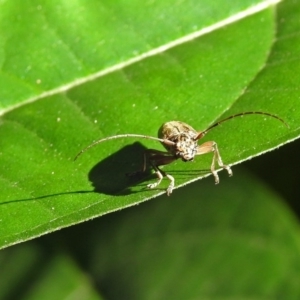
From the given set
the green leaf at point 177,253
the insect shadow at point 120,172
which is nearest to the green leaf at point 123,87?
the insect shadow at point 120,172

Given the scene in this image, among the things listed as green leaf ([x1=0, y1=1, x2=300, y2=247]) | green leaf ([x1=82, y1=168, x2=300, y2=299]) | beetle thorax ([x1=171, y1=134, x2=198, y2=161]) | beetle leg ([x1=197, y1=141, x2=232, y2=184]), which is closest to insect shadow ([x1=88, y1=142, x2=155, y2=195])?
green leaf ([x1=0, y1=1, x2=300, y2=247])

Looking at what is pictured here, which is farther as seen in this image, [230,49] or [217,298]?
[217,298]

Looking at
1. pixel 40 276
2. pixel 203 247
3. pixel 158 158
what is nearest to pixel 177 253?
pixel 203 247

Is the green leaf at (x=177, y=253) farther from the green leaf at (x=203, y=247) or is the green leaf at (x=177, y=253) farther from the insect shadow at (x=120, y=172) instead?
the insect shadow at (x=120, y=172)

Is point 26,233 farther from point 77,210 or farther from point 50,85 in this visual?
point 50,85

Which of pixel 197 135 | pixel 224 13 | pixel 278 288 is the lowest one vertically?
pixel 278 288

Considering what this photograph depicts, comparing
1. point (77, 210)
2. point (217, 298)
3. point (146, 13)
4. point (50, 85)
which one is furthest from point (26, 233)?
point (217, 298)
